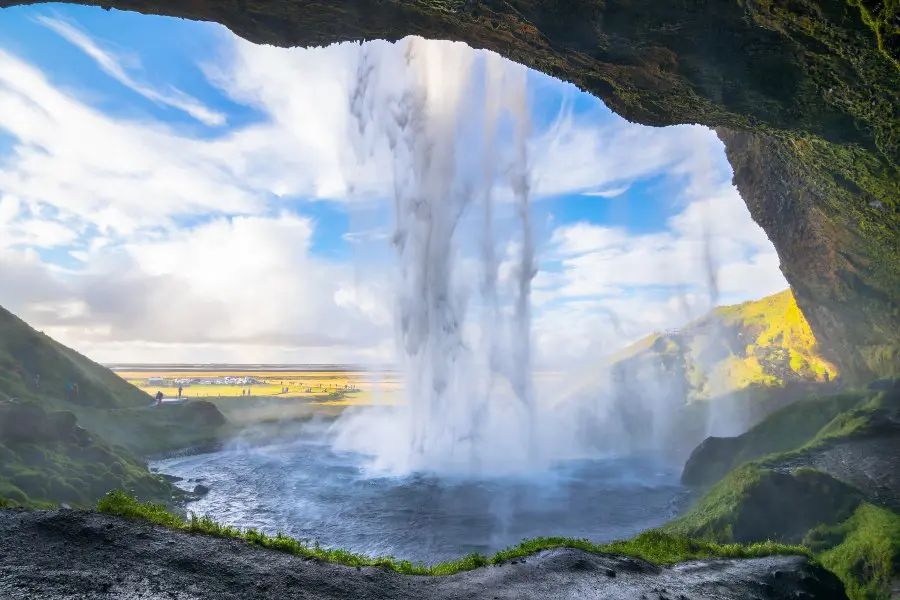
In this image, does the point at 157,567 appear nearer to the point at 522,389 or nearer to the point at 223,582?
the point at 223,582

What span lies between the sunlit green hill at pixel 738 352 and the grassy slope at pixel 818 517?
2826cm

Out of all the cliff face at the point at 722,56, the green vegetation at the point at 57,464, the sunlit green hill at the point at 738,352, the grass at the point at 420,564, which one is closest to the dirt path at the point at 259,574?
the grass at the point at 420,564

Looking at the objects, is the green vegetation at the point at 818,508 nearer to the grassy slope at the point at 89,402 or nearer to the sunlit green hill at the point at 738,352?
the sunlit green hill at the point at 738,352

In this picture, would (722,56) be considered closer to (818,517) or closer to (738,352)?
(818,517)

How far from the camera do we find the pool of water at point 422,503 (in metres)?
22.1

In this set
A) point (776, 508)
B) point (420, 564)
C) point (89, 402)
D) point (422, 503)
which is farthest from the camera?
point (89, 402)

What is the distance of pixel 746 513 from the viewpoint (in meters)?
17.7

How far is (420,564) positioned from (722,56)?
626 inches

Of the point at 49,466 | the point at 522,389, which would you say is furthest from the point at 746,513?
the point at 49,466

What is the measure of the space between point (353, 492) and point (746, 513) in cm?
2081

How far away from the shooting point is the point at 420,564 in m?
11.2

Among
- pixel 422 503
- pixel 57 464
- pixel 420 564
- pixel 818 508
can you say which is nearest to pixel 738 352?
pixel 818 508

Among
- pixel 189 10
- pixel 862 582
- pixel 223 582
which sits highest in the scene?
pixel 189 10

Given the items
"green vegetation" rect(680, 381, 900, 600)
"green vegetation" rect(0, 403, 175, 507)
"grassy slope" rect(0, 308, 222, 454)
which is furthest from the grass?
"grassy slope" rect(0, 308, 222, 454)
